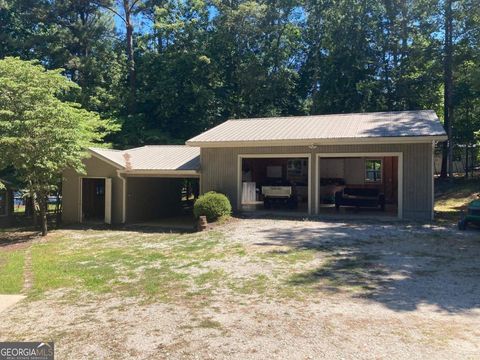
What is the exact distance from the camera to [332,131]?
623 inches

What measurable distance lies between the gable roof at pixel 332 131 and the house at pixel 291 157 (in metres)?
0.04

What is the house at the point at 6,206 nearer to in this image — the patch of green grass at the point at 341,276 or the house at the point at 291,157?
the house at the point at 291,157

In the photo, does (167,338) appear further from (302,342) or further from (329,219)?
(329,219)

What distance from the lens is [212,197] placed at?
15023 mm

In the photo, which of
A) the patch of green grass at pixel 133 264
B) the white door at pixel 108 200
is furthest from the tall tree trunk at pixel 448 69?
the white door at pixel 108 200

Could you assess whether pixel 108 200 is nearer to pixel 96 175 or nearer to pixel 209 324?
pixel 96 175

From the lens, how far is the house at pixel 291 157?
1433 cm

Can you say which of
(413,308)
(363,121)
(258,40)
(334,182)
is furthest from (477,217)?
(258,40)

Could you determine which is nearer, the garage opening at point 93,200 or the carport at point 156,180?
the carport at point 156,180

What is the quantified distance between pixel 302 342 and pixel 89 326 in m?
2.86

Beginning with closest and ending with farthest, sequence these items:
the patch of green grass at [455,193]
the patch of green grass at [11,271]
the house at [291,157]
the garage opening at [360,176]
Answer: the patch of green grass at [11,271]
the house at [291,157]
the patch of green grass at [455,193]
the garage opening at [360,176]

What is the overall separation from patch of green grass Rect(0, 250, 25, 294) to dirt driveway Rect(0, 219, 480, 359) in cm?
97

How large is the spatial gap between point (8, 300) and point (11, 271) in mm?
2578

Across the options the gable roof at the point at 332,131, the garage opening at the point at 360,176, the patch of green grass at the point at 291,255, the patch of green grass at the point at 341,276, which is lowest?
the patch of green grass at the point at 341,276
